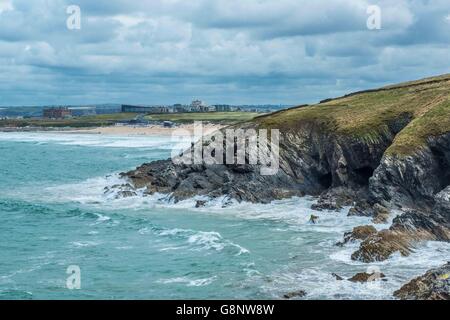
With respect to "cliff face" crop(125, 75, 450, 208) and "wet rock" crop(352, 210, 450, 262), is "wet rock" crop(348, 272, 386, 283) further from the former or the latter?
"cliff face" crop(125, 75, 450, 208)

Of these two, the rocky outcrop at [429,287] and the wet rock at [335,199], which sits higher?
the wet rock at [335,199]

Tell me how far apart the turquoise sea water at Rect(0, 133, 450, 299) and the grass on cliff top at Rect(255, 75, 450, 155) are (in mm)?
11605

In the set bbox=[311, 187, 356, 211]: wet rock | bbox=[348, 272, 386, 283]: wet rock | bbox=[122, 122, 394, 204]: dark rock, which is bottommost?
bbox=[348, 272, 386, 283]: wet rock

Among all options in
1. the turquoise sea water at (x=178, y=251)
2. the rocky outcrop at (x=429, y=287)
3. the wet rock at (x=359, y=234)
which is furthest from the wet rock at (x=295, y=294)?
the wet rock at (x=359, y=234)

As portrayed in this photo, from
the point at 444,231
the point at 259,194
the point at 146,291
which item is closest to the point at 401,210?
the point at 444,231

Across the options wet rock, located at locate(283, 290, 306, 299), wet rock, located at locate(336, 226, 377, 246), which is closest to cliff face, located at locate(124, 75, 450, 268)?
wet rock, located at locate(336, 226, 377, 246)

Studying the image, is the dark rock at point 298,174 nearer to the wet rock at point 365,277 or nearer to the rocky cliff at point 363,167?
the rocky cliff at point 363,167

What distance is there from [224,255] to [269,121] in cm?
4110

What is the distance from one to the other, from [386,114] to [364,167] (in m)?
9.47

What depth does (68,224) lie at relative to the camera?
54.4 meters

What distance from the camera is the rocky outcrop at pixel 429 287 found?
29.0 meters

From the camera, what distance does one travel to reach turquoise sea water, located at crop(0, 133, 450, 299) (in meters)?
33.8

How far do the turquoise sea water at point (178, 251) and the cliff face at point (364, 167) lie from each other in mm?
2421
